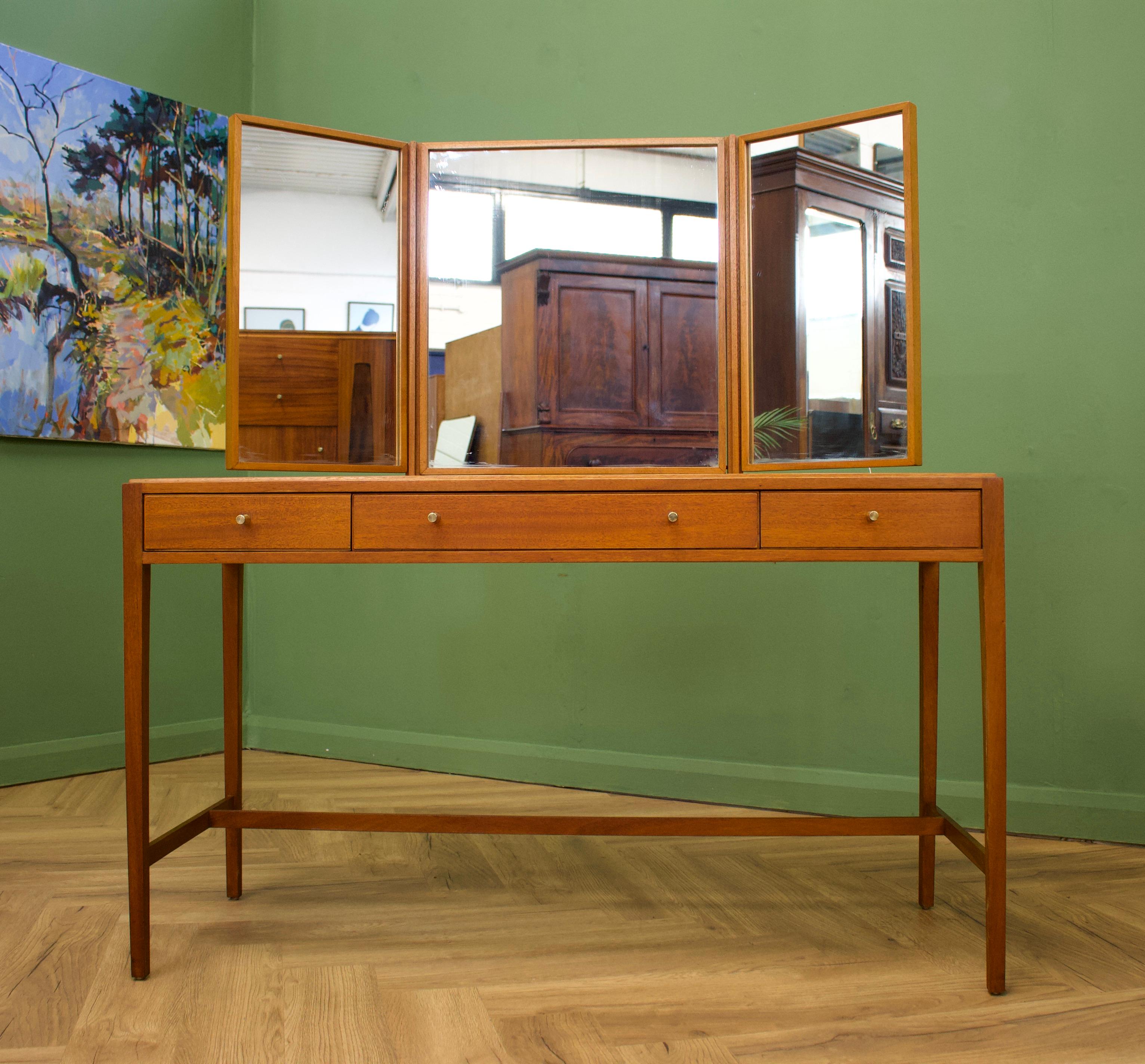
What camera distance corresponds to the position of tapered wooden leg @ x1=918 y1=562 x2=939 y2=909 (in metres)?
1.98

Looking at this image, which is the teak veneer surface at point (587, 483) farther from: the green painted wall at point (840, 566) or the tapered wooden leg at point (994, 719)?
the green painted wall at point (840, 566)

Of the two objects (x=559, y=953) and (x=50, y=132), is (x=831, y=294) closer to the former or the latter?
(x=559, y=953)

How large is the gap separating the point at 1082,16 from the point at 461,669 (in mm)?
2547

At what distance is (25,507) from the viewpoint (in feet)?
9.64

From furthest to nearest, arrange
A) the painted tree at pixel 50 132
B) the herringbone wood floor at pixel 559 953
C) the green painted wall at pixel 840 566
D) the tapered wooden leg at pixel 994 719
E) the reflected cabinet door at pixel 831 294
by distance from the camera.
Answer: the painted tree at pixel 50 132 → the green painted wall at pixel 840 566 → the reflected cabinet door at pixel 831 294 → the tapered wooden leg at pixel 994 719 → the herringbone wood floor at pixel 559 953

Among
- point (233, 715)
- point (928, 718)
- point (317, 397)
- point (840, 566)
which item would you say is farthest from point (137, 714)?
point (840, 566)

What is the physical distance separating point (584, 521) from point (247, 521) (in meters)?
0.63

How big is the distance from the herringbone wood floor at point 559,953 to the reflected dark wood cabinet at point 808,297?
1009mm

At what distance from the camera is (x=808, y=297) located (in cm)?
200

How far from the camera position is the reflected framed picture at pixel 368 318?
6.82 ft

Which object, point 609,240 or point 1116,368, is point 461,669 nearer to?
point 609,240

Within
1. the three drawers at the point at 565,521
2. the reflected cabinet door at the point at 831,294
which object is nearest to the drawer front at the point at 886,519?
the three drawers at the point at 565,521

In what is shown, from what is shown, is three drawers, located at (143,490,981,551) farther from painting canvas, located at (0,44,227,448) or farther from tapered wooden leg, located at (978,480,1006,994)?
painting canvas, located at (0,44,227,448)

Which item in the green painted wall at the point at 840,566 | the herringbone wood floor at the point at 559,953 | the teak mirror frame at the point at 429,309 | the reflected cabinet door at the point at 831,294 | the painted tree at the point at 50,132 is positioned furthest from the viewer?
the painted tree at the point at 50,132
